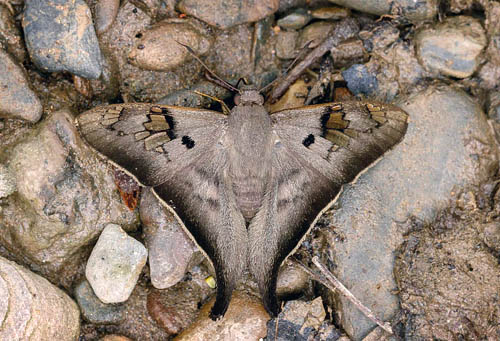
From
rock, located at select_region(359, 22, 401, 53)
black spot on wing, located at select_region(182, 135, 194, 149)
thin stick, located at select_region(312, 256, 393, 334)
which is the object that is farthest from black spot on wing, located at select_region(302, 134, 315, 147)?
rock, located at select_region(359, 22, 401, 53)

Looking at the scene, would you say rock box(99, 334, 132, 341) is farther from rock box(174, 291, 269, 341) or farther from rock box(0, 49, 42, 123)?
rock box(0, 49, 42, 123)

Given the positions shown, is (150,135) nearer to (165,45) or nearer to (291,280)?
(165,45)

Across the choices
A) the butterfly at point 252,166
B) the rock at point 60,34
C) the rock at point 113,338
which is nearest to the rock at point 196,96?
the butterfly at point 252,166

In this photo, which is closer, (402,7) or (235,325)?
(235,325)

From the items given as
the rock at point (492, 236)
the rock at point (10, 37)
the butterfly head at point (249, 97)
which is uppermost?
the rock at point (10, 37)

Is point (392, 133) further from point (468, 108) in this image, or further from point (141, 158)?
point (141, 158)

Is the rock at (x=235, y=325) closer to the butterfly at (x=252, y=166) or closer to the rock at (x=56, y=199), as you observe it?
the butterfly at (x=252, y=166)

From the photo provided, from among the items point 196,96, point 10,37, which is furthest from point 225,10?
point 10,37
